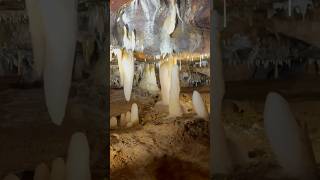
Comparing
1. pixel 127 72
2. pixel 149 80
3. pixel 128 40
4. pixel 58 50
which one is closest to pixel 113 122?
pixel 127 72

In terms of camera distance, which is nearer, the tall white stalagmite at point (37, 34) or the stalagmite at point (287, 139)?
the stalagmite at point (287, 139)

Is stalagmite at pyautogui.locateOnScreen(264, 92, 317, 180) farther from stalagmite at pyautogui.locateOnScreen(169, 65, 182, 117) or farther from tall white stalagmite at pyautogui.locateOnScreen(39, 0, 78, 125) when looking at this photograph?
stalagmite at pyautogui.locateOnScreen(169, 65, 182, 117)

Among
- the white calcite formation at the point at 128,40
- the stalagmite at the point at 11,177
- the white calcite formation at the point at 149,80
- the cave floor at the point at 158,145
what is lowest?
the cave floor at the point at 158,145

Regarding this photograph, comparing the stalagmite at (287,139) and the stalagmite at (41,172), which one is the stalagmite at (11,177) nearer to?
the stalagmite at (41,172)

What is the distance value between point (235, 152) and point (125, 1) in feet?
22.9

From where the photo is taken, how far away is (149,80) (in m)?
11.3

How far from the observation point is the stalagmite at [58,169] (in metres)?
4.88

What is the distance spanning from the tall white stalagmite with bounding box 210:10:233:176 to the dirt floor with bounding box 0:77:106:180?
1.31m

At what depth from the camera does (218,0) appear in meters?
4.90

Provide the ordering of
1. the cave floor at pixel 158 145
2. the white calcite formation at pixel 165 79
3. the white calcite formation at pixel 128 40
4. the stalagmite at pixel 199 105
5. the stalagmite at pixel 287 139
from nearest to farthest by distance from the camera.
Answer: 1. the stalagmite at pixel 287 139
2. the cave floor at pixel 158 145
3. the stalagmite at pixel 199 105
4. the white calcite formation at pixel 165 79
5. the white calcite formation at pixel 128 40

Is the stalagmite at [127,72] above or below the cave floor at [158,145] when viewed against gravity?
above

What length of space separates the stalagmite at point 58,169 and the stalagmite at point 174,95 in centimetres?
612

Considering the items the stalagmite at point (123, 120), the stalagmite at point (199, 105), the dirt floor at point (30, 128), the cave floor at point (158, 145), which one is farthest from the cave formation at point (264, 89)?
the stalagmite at point (123, 120)

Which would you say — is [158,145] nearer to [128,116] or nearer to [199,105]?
[128,116]
